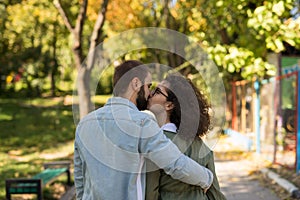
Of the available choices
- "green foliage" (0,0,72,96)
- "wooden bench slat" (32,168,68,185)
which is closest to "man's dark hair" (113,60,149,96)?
"wooden bench slat" (32,168,68,185)

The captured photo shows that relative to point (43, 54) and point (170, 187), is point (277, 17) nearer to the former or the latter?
point (170, 187)

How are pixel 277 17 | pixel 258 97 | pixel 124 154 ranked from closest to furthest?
pixel 124 154
pixel 277 17
pixel 258 97

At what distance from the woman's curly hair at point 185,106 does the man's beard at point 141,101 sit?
15cm

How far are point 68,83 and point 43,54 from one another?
14563mm

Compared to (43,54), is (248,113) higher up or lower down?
lower down

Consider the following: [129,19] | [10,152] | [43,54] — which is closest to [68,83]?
[43,54]

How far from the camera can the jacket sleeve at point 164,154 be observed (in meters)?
2.58

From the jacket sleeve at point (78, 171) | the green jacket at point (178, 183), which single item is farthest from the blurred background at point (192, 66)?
the green jacket at point (178, 183)

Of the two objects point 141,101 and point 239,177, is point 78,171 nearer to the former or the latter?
Result: point 141,101

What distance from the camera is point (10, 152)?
13469mm

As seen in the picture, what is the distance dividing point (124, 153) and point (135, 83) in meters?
0.40

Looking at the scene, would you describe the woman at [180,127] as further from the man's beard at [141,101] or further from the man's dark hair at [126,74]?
the man's dark hair at [126,74]

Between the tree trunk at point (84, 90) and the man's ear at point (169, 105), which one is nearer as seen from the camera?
the man's ear at point (169, 105)

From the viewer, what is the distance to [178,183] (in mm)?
2805
